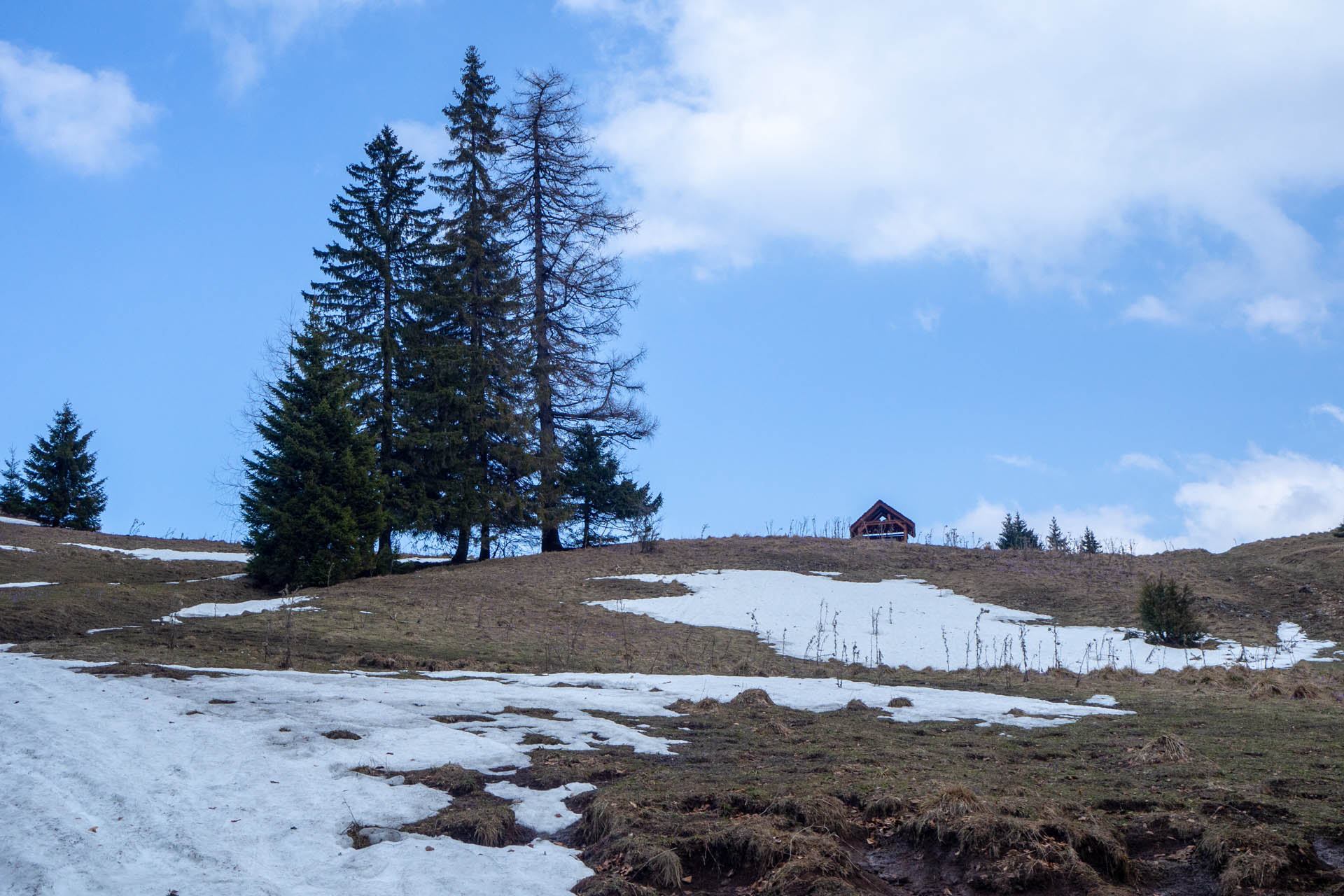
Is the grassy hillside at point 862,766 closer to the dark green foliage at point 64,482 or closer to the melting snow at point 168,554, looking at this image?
the melting snow at point 168,554

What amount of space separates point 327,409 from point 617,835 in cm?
1886

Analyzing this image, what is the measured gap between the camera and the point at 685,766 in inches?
277

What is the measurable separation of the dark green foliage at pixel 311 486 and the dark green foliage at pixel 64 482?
787 inches

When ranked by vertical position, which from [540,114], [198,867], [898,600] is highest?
[540,114]

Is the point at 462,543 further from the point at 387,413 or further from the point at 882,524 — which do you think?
the point at 882,524

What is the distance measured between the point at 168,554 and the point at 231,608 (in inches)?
437

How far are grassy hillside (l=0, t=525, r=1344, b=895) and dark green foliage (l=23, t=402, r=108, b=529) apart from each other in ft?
63.1

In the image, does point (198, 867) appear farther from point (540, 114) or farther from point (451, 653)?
point (540, 114)

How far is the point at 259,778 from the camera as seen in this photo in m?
6.11

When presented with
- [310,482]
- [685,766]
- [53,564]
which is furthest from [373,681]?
[53,564]

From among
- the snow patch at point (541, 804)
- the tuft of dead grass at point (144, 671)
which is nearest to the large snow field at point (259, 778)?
the snow patch at point (541, 804)

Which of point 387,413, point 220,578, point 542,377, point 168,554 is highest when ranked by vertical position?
point 542,377

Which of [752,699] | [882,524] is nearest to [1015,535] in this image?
[882,524]

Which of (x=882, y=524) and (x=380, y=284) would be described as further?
(x=882, y=524)
